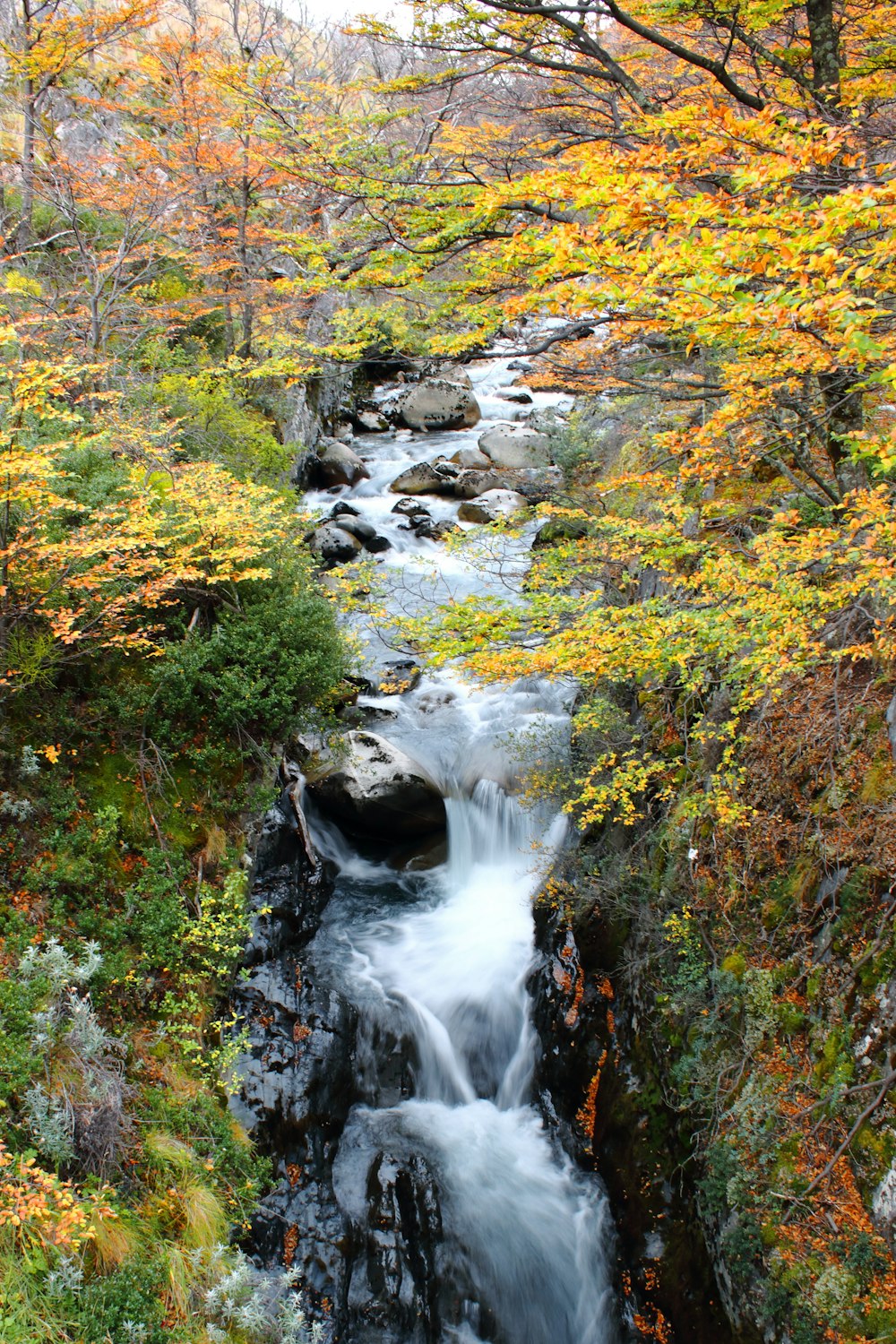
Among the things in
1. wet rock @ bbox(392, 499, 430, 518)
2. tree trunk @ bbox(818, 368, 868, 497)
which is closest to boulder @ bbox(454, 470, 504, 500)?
wet rock @ bbox(392, 499, 430, 518)

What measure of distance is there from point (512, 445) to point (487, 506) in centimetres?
291

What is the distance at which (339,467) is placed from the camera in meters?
18.4

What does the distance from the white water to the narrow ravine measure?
0.7 inches

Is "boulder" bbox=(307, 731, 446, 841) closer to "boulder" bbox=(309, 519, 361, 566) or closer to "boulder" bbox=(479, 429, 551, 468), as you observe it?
"boulder" bbox=(309, 519, 361, 566)

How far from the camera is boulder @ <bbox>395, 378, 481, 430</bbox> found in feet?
71.7

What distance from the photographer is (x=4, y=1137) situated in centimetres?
411

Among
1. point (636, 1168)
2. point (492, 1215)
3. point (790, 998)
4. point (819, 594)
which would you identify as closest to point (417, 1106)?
point (492, 1215)

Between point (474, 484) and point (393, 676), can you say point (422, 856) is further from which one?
point (474, 484)

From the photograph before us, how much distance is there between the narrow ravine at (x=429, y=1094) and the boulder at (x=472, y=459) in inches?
411

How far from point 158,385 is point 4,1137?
11148 millimetres

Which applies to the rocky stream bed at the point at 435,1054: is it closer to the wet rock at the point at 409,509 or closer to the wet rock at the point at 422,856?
the wet rock at the point at 422,856

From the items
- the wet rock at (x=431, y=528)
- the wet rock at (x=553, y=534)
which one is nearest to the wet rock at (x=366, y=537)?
the wet rock at (x=431, y=528)

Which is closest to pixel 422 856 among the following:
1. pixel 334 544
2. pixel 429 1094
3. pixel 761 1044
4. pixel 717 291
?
pixel 429 1094

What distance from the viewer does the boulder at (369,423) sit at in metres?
22.1
